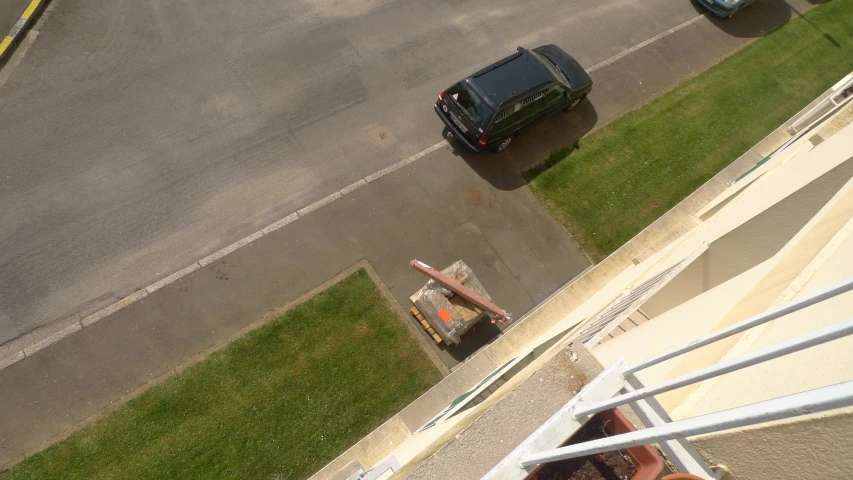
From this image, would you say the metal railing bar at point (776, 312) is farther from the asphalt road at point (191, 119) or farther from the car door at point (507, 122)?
the asphalt road at point (191, 119)

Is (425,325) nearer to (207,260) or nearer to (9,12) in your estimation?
(207,260)

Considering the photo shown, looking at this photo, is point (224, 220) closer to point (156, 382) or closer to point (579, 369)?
point (156, 382)

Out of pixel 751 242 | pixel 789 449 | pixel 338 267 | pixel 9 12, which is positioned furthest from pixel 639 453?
pixel 9 12

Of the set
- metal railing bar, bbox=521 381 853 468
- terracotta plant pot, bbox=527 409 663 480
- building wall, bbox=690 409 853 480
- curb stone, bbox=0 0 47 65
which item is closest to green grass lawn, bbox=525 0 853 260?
terracotta plant pot, bbox=527 409 663 480

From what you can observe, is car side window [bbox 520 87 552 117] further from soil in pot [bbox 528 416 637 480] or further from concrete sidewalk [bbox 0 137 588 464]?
soil in pot [bbox 528 416 637 480]

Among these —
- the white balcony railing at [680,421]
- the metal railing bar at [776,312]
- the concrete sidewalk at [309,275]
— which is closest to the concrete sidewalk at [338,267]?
the concrete sidewalk at [309,275]

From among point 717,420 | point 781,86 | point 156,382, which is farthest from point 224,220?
point 781,86

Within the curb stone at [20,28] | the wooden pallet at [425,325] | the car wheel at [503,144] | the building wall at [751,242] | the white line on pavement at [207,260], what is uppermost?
the curb stone at [20,28]
